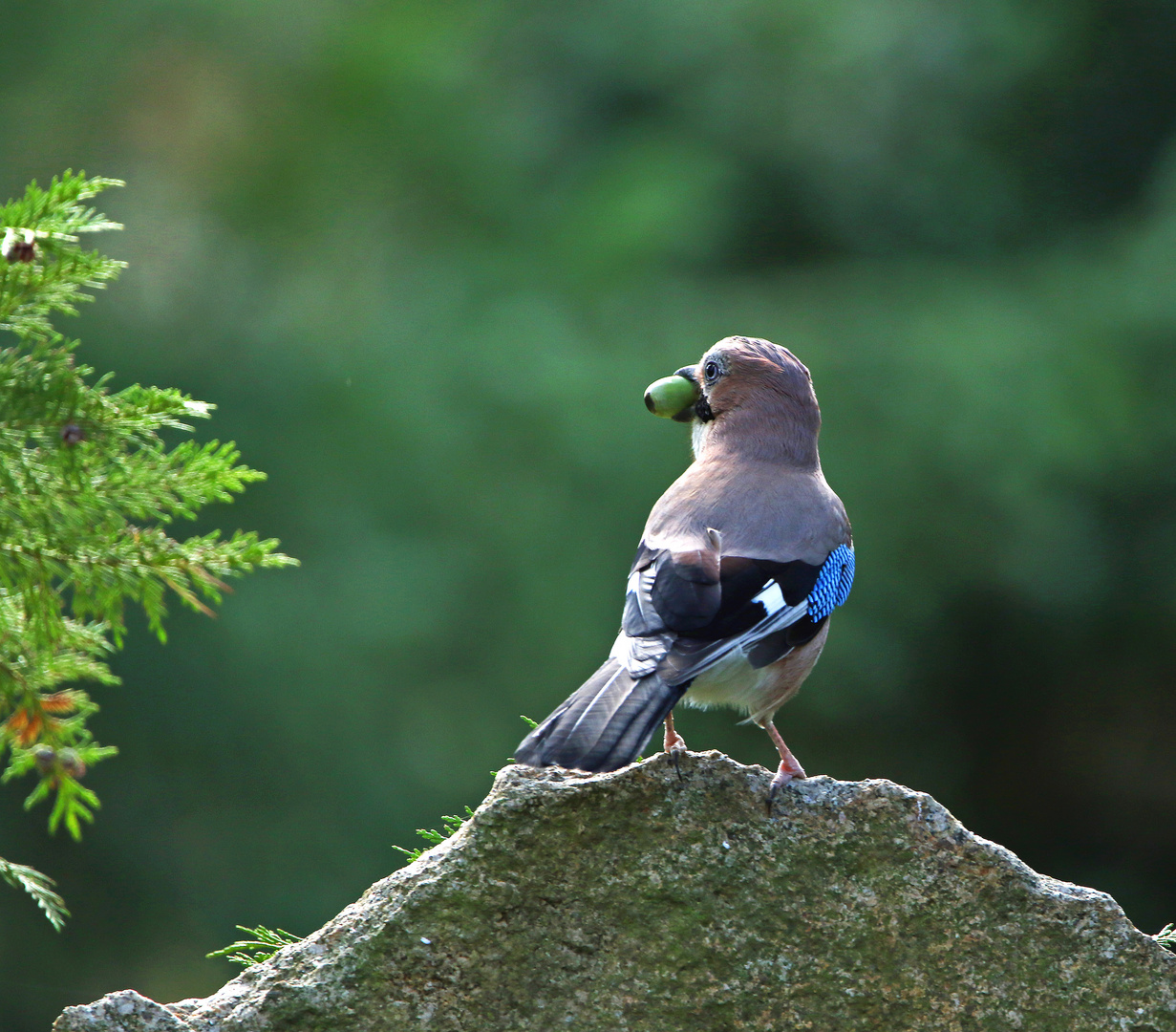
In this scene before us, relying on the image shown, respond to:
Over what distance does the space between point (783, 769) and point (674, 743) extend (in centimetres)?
25

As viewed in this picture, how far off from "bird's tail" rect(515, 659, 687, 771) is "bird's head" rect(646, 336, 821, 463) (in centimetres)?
112

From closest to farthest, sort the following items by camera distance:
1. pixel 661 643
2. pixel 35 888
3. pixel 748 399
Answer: pixel 35 888, pixel 661 643, pixel 748 399

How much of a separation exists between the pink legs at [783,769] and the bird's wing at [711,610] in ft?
0.64

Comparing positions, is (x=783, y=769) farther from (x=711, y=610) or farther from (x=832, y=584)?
(x=832, y=584)

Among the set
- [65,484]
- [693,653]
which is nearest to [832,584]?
[693,653]

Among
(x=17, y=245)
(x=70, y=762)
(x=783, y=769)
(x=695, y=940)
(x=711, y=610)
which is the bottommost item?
(x=695, y=940)

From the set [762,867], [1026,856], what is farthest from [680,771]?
[1026,856]

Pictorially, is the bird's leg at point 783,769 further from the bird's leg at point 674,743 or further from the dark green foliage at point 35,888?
the dark green foliage at point 35,888

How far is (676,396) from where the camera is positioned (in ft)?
11.8

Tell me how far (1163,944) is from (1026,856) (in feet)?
19.0

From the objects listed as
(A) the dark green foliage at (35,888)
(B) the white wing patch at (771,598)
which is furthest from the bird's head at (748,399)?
(A) the dark green foliage at (35,888)

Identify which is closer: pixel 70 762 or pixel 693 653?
pixel 693 653

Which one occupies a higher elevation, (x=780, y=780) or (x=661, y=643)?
(x=661, y=643)

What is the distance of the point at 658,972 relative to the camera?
7.11 ft
